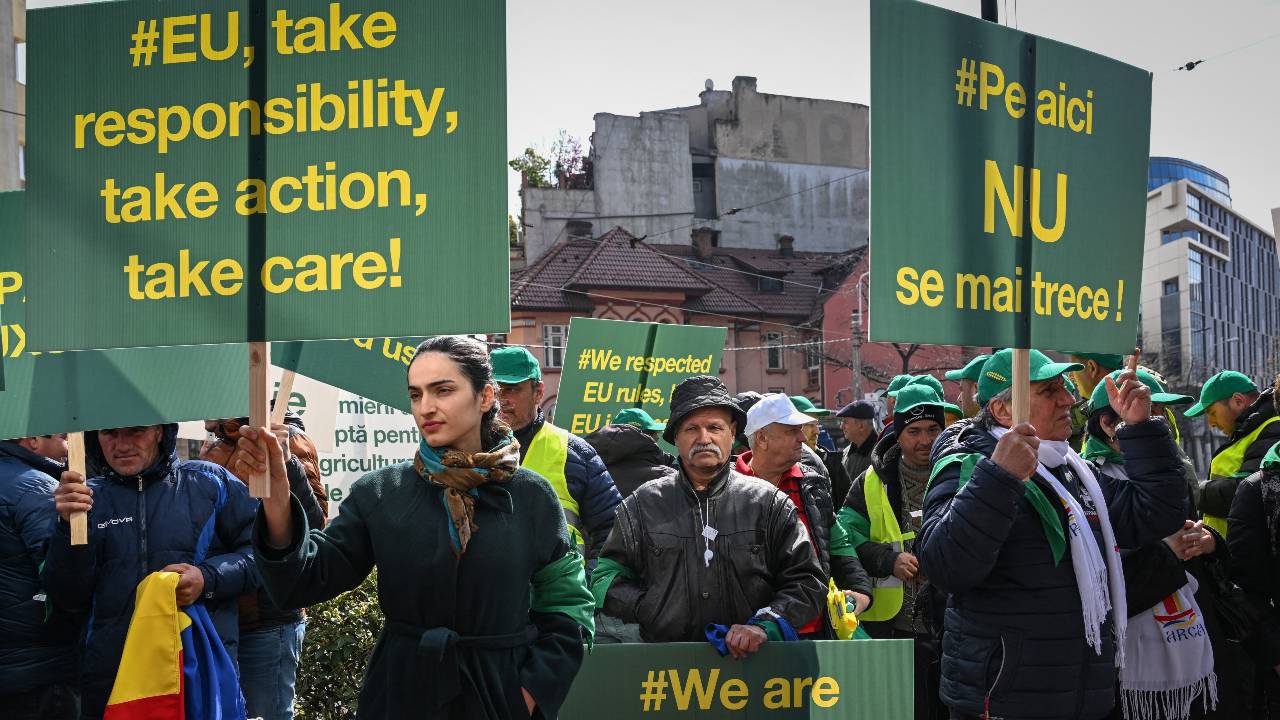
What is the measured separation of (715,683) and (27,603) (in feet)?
9.67

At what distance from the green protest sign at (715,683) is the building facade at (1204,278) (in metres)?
69.1

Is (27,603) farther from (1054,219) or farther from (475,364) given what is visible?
(1054,219)

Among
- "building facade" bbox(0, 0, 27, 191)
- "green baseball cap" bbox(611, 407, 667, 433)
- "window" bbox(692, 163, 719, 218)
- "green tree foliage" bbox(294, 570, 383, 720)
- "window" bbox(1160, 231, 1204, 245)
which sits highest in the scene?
"window" bbox(1160, 231, 1204, 245)

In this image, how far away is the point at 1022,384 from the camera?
13.7 feet

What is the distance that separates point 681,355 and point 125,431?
21.2 ft

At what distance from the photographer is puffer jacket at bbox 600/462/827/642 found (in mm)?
4754

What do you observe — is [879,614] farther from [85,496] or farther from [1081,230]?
[85,496]

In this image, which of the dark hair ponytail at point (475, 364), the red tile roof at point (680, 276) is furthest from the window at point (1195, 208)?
the dark hair ponytail at point (475, 364)

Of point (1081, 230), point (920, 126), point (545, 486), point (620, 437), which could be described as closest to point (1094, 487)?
point (1081, 230)

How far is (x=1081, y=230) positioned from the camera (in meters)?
4.70

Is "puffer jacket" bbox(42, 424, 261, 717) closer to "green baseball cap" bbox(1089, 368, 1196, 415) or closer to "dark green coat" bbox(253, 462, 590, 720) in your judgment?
"dark green coat" bbox(253, 462, 590, 720)

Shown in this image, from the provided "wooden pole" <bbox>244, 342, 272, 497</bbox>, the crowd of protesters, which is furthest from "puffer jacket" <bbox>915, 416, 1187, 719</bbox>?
"wooden pole" <bbox>244, 342, 272, 497</bbox>

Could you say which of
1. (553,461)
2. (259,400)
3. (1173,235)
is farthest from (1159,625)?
(1173,235)

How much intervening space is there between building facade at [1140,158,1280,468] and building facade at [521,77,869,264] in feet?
82.7
